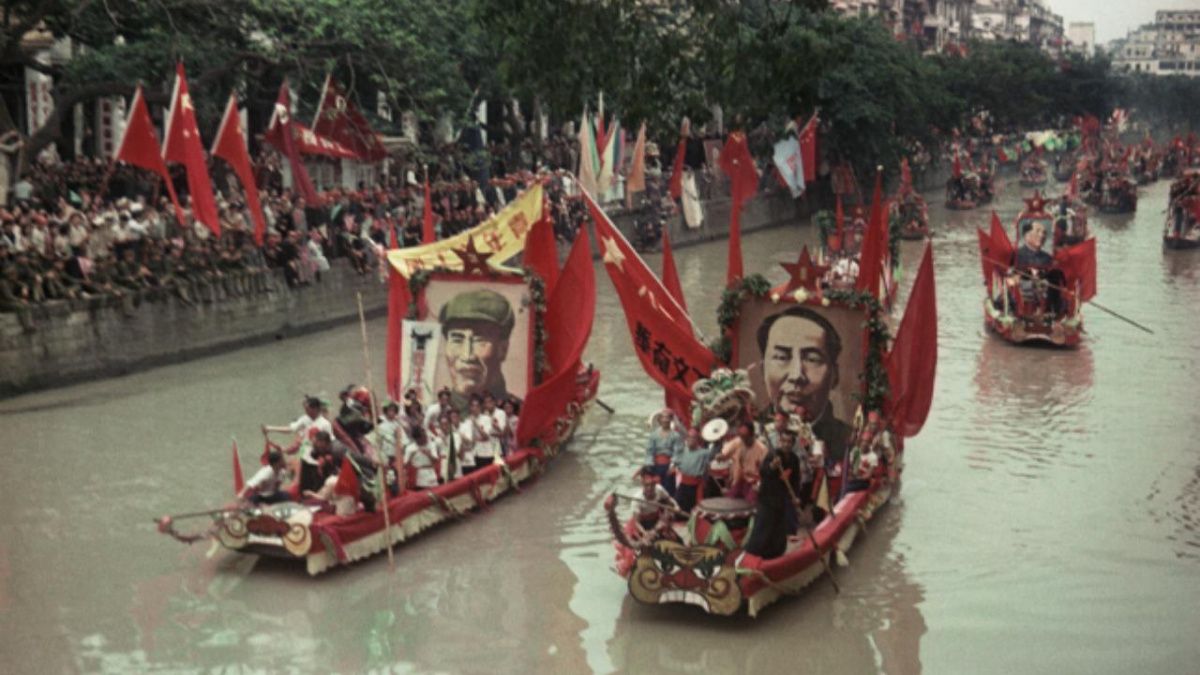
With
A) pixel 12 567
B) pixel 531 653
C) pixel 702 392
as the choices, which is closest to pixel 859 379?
pixel 702 392

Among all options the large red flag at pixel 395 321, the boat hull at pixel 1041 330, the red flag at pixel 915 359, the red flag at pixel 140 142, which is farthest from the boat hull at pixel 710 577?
the boat hull at pixel 1041 330

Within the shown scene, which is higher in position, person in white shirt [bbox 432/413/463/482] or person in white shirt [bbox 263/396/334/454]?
person in white shirt [bbox 263/396/334/454]

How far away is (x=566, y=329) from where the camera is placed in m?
19.2

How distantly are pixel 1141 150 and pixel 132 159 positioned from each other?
6476 centimetres

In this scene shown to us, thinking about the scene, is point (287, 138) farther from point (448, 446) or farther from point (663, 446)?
point (663, 446)

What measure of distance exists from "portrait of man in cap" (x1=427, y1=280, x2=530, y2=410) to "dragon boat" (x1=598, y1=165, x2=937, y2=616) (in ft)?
6.19

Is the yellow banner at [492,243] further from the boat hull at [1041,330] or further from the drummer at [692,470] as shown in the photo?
the boat hull at [1041,330]

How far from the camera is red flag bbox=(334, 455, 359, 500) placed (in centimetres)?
1503

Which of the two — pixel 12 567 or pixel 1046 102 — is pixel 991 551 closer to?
pixel 12 567

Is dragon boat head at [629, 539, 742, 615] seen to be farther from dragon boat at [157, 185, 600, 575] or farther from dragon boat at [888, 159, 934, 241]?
dragon boat at [888, 159, 934, 241]

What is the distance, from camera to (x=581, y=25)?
12.5 m

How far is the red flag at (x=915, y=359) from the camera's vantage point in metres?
16.4

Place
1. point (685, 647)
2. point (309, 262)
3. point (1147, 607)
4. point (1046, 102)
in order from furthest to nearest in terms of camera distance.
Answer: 1. point (1046, 102)
2. point (309, 262)
3. point (1147, 607)
4. point (685, 647)

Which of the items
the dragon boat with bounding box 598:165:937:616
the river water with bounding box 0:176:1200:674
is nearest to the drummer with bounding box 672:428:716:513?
the dragon boat with bounding box 598:165:937:616
